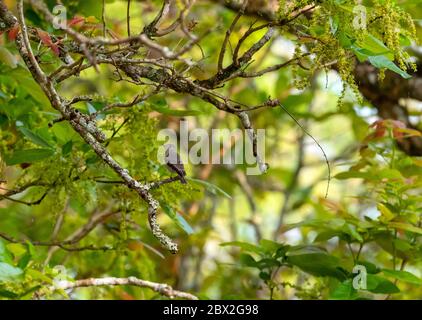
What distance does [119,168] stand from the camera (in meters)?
1.23

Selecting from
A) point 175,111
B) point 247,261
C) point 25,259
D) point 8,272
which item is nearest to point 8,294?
point 25,259

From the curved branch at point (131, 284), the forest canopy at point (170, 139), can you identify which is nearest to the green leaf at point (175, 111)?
the forest canopy at point (170, 139)

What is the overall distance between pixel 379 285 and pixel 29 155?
0.76 metres

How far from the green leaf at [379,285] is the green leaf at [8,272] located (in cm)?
70

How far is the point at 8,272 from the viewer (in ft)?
4.14

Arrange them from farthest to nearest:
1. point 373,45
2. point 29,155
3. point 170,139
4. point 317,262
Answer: point 170,139, point 317,262, point 29,155, point 373,45

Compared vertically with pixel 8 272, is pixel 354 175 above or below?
above

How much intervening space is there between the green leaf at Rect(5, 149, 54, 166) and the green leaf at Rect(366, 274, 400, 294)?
0.70 meters

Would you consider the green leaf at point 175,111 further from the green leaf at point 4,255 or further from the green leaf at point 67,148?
the green leaf at point 4,255

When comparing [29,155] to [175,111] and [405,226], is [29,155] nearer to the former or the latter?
[175,111]

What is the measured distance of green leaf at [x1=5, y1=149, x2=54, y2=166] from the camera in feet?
4.94

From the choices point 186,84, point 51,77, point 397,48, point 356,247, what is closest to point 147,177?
point 186,84

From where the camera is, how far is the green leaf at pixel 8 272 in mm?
1256

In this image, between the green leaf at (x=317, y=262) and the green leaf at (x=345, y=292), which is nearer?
the green leaf at (x=345, y=292)
